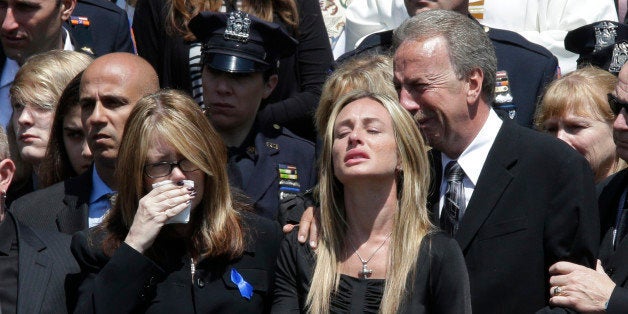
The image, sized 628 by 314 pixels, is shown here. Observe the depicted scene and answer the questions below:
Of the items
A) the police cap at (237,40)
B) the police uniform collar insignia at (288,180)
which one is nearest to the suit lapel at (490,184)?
the police uniform collar insignia at (288,180)

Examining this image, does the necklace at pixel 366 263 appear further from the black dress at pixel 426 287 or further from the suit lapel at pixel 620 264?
the suit lapel at pixel 620 264

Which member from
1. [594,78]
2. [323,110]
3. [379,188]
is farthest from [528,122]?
[379,188]

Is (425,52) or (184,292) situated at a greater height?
(425,52)

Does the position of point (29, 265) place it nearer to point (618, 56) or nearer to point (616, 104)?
point (616, 104)

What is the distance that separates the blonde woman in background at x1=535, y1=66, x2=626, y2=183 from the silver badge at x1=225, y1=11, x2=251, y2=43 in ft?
5.25

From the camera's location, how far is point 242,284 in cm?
498

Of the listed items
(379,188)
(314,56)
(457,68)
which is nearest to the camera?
(379,188)

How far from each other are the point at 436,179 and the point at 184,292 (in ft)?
3.89

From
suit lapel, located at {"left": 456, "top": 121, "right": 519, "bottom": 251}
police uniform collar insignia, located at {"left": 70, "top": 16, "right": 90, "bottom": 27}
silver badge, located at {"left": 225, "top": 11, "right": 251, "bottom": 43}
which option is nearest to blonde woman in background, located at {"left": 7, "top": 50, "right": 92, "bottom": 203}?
silver badge, located at {"left": 225, "top": 11, "right": 251, "bottom": 43}

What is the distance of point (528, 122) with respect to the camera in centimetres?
644

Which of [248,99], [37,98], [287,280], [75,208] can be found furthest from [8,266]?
[248,99]

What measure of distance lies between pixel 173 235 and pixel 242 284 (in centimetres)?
36

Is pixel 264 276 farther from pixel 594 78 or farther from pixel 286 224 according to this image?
pixel 594 78

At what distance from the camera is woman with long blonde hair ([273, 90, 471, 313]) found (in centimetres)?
460
